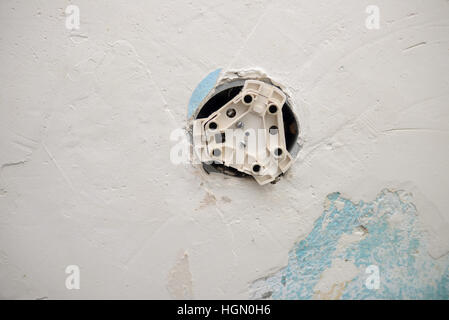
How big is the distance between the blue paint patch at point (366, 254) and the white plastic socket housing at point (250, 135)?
217 mm

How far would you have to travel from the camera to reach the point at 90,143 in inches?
34.6

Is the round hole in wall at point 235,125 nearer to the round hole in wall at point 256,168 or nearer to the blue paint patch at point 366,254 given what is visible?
the round hole in wall at point 256,168

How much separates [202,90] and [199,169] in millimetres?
221

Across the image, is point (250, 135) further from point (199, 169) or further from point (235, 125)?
point (199, 169)

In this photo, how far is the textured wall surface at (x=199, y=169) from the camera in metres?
0.86

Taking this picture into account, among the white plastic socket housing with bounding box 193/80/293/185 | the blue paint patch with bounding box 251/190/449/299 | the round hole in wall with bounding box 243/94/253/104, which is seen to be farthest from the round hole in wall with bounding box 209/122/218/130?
the blue paint patch with bounding box 251/190/449/299

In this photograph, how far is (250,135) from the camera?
89cm

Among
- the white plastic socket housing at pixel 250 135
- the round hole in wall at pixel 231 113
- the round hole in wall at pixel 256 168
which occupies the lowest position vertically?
the round hole in wall at pixel 256 168

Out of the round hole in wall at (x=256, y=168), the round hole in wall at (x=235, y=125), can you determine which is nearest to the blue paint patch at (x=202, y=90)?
the round hole in wall at (x=235, y=125)

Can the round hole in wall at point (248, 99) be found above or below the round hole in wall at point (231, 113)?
above

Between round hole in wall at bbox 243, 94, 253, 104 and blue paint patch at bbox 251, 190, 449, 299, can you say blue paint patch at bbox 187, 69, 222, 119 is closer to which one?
round hole in wall at bbox 243, 94, 253, 104

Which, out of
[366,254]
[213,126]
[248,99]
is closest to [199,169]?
[213,126]

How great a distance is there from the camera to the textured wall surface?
856mm

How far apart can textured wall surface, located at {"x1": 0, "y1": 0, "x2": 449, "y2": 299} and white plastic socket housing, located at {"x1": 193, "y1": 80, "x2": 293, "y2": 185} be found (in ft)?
0.19
